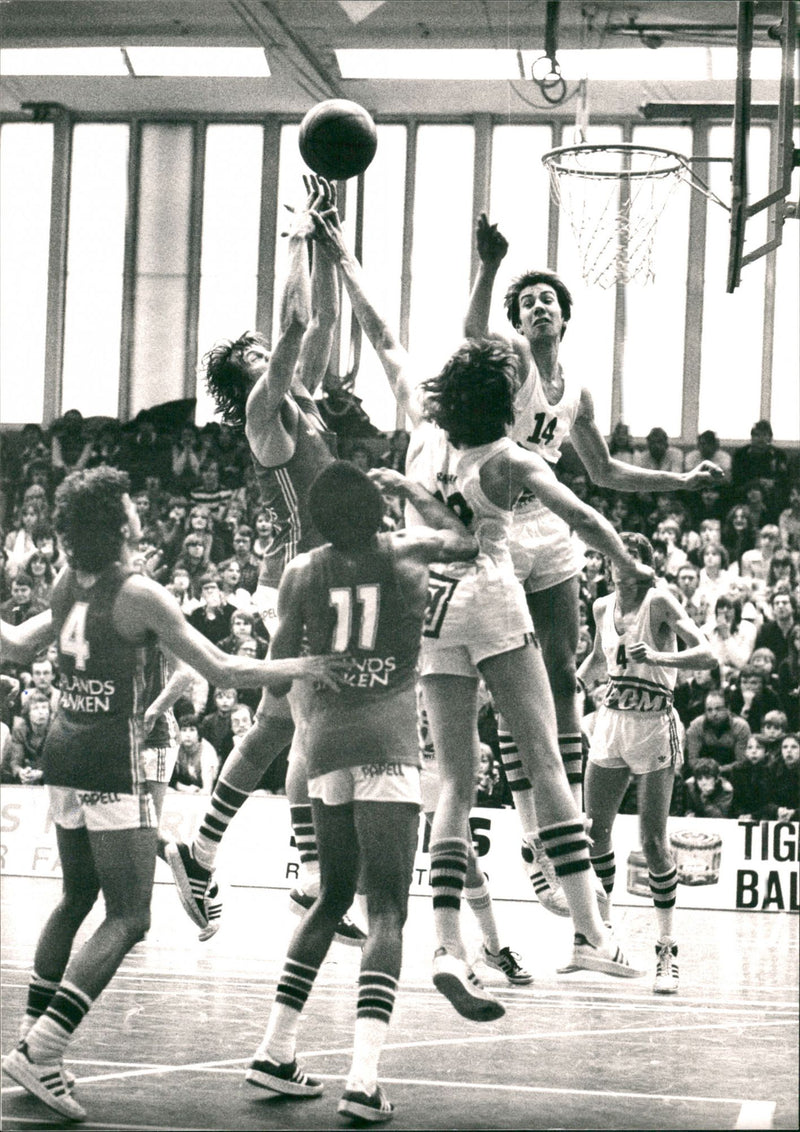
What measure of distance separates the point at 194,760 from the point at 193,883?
165 centimetres

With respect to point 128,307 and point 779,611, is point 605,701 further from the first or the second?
point 128,307

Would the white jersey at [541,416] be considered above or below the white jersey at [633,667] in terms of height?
above

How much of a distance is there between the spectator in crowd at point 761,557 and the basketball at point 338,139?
406 centimetres

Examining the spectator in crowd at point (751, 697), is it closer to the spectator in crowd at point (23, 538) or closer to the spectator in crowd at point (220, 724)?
the spectator in crowd at point (220, 724)

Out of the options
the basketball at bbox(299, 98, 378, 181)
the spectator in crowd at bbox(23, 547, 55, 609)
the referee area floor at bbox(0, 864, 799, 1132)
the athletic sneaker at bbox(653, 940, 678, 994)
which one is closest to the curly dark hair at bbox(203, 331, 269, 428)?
the basketball at bbox(299, 98, 378, 181)

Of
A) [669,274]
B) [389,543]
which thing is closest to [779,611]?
[669,274]

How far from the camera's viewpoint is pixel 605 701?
7.99 metres

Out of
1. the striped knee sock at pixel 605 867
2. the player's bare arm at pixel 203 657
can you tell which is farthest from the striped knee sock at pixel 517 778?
the player's bare arm at pixel 203 657

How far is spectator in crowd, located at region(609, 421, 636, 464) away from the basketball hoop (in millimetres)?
742

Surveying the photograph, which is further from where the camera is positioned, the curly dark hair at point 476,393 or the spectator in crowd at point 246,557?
the spectator in crowd at point 246,557

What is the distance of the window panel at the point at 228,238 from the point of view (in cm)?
770

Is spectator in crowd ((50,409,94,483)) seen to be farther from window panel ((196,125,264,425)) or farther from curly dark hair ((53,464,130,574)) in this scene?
curly dark hair ((53,464,130,574))

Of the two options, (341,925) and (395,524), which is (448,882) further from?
(395,524)

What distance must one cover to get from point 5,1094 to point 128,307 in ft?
13.4
